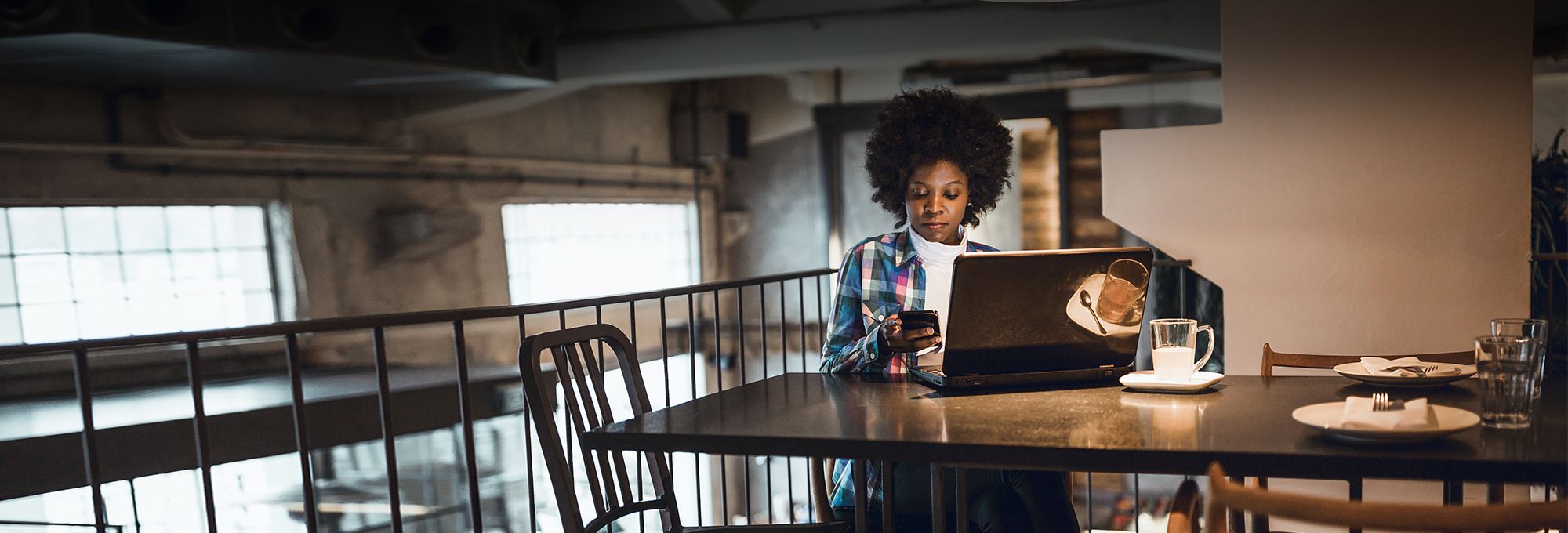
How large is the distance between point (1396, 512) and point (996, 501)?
0.78 metres

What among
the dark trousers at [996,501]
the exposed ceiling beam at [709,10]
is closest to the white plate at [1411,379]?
the dark trousers at [996,501]

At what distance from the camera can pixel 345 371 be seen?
6555mm

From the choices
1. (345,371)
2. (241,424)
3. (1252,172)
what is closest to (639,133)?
(345,371)

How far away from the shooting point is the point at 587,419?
1.77 meters

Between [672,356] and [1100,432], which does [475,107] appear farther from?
[1100,432]

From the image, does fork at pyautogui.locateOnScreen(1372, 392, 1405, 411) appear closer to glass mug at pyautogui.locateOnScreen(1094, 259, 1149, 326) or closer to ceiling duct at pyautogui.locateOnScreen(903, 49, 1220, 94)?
glass mug at pyautogui.locateOnScreen(1094, 259, 1149, 326)

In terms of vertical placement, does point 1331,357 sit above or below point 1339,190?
below

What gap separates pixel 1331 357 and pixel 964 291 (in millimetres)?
860

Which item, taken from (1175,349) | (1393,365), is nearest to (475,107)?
(1175,349)

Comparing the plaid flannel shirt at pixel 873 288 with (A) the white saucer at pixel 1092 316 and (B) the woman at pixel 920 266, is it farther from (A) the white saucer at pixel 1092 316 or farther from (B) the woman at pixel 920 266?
(A) the white saucer at pixel 1092 316

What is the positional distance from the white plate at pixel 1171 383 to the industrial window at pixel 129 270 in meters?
4.69

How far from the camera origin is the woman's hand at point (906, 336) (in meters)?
1.76

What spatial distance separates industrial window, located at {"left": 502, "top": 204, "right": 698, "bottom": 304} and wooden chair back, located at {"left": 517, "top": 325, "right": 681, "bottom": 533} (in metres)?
5.92

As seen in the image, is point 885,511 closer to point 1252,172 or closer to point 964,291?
point 964,291
